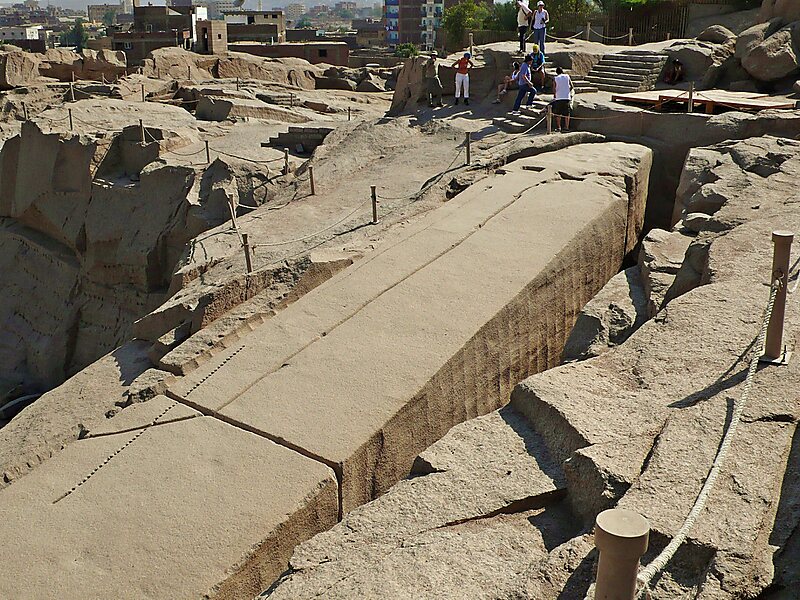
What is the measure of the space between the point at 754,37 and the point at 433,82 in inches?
178

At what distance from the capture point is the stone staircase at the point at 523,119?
10141 mm

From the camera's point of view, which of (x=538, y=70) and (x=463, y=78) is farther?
(x=463, y=78)

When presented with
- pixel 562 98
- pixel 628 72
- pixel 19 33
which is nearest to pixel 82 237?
pixel 562 98

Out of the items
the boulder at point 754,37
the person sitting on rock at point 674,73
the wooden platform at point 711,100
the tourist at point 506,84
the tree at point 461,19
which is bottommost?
the wooden platform at point 711,100

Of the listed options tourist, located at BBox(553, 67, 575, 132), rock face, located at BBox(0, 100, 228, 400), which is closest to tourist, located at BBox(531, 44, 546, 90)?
tourist, located at BBox(553, 67, 575, 132)

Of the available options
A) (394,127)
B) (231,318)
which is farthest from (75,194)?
(231,318)

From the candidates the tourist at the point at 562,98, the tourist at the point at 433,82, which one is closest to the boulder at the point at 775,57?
the tourist at the point at 562,98

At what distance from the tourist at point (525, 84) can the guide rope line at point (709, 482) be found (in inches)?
298

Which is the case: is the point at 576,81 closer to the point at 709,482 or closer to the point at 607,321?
the point at 607,321

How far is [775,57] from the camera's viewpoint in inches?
421

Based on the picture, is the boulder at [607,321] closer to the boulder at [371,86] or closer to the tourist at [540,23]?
the tourist at [540,23]

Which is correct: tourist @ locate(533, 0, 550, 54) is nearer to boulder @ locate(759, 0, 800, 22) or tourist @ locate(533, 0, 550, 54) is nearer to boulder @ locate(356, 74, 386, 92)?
boulder @ locate(759, 0, 800, 22)

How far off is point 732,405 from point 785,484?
525 millimetres

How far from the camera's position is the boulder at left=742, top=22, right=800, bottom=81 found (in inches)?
420
